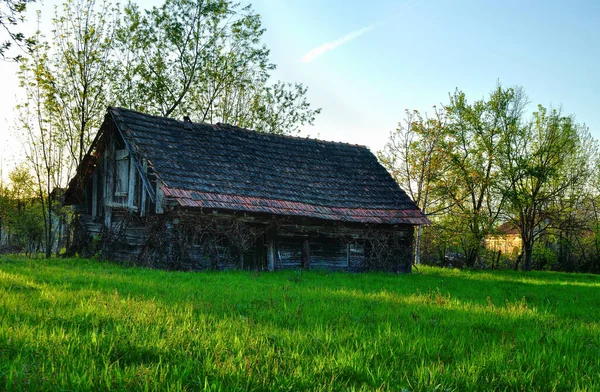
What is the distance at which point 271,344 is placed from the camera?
16.9ft

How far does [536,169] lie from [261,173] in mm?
19392

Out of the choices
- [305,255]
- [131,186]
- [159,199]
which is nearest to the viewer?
[159,199]

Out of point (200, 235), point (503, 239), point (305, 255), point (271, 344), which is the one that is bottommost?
point (271, 344)

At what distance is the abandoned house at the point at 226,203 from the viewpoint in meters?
15.9

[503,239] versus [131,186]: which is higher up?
[131,186]

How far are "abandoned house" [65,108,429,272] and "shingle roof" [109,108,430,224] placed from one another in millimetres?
53

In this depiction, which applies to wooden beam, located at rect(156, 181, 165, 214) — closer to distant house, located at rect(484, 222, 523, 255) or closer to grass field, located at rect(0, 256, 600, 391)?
grass field, located at rect(0, 256, 600, 391)

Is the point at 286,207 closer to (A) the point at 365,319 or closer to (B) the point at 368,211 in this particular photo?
(B) the point at 368,211

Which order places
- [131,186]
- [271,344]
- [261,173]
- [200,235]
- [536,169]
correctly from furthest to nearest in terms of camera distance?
[536,169] → [261,173] → [131,186] → [200,235] → [271,344]

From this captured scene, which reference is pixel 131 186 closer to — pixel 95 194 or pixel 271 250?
pixel 95 194

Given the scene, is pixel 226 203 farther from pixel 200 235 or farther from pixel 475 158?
pixel 475 158

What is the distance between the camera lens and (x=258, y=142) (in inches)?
840

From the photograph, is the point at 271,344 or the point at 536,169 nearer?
the point at 271,344

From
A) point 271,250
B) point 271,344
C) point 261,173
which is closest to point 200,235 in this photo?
point 271,250
